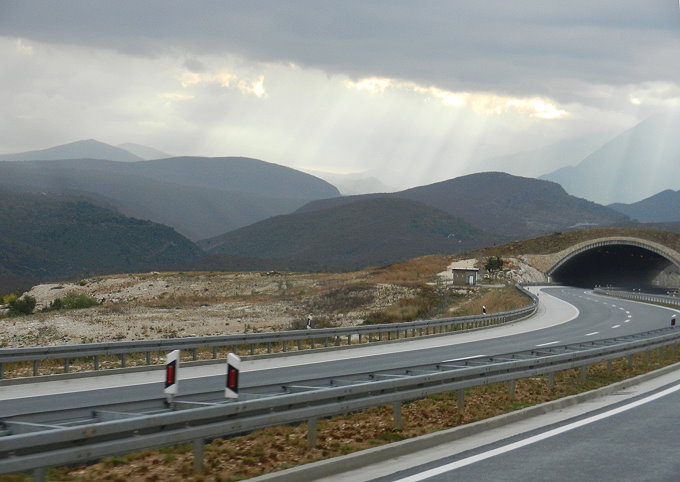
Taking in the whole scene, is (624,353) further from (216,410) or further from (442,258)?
(442,258)

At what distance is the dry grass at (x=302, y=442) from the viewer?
8938 mm

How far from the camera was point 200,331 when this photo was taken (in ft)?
132

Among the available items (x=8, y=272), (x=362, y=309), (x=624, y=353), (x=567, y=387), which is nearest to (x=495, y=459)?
(x=567, y=387)

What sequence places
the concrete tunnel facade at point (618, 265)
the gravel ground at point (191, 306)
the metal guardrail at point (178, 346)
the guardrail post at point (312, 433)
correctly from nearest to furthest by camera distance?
the guardrail post at point (312, 433) < the metal guardrail at point (178, 346) < the gravel ground at point (191, 306) < the concrete tunnel facade at point (618, 265)

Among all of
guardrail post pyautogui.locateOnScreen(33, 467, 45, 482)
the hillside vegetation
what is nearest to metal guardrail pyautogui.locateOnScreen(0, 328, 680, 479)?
guardrail post pyautogui.locateOnScreen(33, 467, 45, 482)

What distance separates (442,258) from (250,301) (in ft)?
187

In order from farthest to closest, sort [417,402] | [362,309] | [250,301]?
[250,301], [362,309], [417,402]

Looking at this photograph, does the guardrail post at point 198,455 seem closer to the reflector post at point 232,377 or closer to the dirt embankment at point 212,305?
the reflector post at point 232,377

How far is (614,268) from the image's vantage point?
139m

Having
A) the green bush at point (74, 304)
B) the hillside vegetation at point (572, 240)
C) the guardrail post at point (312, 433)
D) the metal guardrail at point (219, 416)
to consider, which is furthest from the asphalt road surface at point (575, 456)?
the hillside vegetation at point (572, 240)

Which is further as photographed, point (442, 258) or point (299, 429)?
point (442, 258)

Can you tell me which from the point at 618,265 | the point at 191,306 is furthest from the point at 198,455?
the point at 618,265

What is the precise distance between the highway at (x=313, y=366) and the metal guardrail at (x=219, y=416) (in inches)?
19.2

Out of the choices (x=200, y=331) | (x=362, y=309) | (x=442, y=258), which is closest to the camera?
(x=200, y=331)
